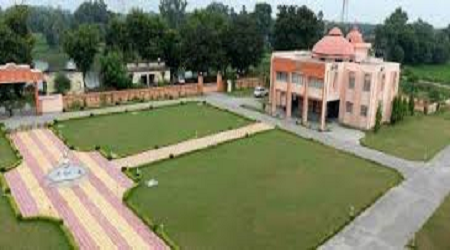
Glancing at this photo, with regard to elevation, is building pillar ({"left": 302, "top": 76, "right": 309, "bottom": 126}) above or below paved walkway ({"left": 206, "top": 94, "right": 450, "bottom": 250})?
above

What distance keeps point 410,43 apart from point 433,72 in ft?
20.7

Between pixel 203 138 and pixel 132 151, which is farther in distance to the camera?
pixel 203 138

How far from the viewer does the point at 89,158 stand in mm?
24922

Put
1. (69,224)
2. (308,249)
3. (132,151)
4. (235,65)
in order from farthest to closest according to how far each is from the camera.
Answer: (235,65), (132,151), (69,224), (308,249)

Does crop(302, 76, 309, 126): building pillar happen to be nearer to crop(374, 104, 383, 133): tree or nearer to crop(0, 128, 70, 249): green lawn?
crop(374, 104, 383, 133): tree

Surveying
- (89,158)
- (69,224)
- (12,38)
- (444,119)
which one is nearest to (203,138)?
(89,158)

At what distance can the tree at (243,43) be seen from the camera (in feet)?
149

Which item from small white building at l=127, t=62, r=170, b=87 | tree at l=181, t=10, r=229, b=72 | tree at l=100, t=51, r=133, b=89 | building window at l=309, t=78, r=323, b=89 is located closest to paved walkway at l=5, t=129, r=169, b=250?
tree at l=100, t=51, r=133, b=89

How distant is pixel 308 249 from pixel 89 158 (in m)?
14.1

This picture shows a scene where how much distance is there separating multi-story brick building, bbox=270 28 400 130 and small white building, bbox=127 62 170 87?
1721 cm

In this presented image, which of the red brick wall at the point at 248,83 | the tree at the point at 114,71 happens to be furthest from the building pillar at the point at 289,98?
the tree at the point at 114,71

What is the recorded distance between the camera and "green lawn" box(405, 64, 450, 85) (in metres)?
61.3

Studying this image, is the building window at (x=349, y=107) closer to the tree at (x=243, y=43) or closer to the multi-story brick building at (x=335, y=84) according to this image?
the multi-story brick building at (x=335, y=84)

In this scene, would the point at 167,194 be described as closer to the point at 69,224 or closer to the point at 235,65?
the point at 69,224
